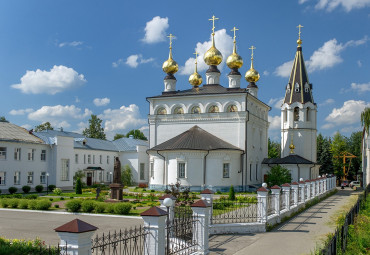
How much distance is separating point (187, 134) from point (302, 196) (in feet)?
41.9

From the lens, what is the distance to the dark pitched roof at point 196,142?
1133 inches

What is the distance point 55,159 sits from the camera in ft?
107

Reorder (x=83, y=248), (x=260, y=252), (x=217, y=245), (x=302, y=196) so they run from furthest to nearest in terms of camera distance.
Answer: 1. (x=302, y=196)
2. (x=217, y=245)
3. (x=260, y=252)
4. (x=83, y=248)

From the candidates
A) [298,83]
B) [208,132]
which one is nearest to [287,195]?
[208,132]

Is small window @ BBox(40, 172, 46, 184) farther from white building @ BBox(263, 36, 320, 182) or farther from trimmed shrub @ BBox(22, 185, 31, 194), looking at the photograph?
white building @ BBox(263, 36, 320, 182)

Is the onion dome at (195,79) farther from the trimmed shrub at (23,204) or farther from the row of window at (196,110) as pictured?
the trimmed shrub at (23,204)

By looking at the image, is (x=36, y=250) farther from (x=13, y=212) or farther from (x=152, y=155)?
(x=152, y=155)

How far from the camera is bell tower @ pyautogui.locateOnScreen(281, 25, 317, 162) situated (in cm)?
3644

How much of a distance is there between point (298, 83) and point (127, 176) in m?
19.2

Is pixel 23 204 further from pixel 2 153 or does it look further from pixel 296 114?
pixel 296 114

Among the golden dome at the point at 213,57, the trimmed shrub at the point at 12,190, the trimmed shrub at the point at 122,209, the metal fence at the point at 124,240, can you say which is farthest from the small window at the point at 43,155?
the metal fence at the point at 124,240

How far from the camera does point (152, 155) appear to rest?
30.8 metres

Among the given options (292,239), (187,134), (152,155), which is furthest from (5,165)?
(292,239)

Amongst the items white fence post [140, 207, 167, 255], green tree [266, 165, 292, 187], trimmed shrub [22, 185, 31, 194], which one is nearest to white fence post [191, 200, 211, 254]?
white fence post [140, 207, 167, 255]
